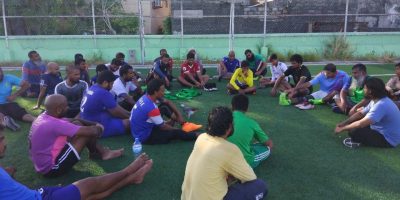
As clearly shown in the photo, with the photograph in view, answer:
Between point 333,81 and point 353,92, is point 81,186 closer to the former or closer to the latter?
point 353,92

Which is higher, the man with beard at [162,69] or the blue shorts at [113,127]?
the man with beard at [162,69]

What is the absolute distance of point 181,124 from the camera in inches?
272

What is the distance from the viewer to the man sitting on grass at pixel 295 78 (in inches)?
359

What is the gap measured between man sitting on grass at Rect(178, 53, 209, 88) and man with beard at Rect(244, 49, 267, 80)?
193 cm

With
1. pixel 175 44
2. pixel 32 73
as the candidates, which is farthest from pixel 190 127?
pixel 175 44

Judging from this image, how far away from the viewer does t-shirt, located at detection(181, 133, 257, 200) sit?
10.7ft

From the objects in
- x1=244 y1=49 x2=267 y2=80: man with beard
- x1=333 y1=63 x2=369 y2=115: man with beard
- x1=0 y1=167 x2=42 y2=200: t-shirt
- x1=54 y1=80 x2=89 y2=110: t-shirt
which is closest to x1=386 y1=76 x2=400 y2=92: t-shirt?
x1=333 y1=63 x2=369 y2=115: man with beard

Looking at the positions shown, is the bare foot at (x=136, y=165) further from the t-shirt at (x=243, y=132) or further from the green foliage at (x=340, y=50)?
the green foliage at (x=340, y=50)

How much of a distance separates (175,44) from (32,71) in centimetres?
771

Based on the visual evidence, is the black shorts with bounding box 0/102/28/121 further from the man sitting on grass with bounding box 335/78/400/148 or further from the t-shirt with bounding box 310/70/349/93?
the t-shirt with bounding box 310/70/349/93

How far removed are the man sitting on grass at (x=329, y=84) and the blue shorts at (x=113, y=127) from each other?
174 inches

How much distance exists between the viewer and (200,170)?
329 cm

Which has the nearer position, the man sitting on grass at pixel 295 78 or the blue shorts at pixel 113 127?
the blue shorts at pixel 113 127

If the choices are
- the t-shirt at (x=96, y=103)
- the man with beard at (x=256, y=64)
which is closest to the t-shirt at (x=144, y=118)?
the t-shirt at (x=96, y=103)
